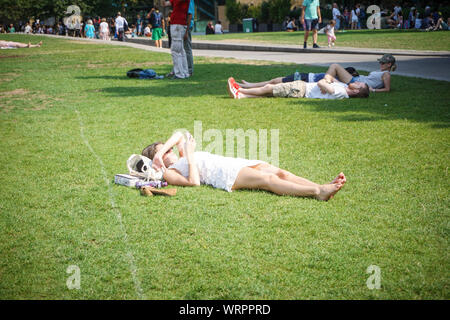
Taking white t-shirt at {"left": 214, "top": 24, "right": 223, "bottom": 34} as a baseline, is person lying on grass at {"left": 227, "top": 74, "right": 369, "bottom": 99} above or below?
below

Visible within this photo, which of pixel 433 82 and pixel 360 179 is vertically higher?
pixel 433 82

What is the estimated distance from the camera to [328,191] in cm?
424

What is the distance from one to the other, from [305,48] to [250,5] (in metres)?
37.1

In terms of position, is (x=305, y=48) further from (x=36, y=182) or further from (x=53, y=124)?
(x=36, y=182)

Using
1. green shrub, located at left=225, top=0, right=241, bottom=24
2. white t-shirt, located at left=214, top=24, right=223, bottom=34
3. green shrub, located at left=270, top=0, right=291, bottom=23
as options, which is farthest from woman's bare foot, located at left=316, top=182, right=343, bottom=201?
green shrub, located at left=225, top=0, right=241, bottom=24

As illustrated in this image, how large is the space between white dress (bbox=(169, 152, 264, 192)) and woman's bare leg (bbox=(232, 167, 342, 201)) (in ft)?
0.22

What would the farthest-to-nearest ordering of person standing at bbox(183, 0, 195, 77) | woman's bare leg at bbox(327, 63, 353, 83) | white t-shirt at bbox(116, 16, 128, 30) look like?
white t-shirt at bbox(116, 16, 128, 30), person standing at bbox(183, 0, 195, 77), woman's bare leg at bbox(327, 63, 353, 83)

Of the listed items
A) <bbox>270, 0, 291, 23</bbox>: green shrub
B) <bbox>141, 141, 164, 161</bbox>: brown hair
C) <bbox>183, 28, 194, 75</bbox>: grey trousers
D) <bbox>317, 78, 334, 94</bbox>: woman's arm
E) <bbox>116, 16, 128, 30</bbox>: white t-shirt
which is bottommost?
<bbox>141, 141, 164, 161</bbox>: brown hair

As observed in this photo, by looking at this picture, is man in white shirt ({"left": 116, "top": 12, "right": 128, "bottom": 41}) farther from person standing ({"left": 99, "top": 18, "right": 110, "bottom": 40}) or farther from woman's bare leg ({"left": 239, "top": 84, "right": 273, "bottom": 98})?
woman's bare leg ({"left": 239, "top": 84, "right": 273, "bottom": 98})

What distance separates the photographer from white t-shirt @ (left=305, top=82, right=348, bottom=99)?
914cm

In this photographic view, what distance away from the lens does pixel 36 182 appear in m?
5.06

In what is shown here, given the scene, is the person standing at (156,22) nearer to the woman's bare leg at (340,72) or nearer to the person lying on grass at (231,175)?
the woman's bare leg at (340,72)

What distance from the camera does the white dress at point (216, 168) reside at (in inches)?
182
